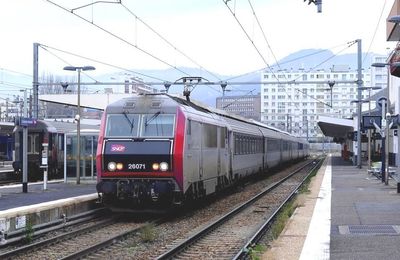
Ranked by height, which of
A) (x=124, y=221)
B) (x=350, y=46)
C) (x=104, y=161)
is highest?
(x=350, y=46)

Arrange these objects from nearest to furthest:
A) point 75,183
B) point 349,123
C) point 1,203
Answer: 1. point 1,203
2. point 75,183
3. point 349,123

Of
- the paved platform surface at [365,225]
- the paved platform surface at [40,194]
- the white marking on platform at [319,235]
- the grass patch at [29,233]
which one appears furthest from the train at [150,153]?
the paved platform surface at [365,225]

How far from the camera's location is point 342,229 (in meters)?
12.1

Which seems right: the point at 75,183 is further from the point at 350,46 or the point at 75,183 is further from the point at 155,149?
the point at 350,46

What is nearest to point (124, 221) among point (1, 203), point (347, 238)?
point (1, 203)

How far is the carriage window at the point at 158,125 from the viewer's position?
577 inches

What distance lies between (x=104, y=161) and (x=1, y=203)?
2.88 m

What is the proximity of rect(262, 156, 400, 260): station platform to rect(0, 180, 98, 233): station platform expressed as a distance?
484cm

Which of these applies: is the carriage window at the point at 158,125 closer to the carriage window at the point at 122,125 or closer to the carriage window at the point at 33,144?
the carriage window at the point at 122,125

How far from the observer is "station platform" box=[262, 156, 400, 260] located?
9.59 metres

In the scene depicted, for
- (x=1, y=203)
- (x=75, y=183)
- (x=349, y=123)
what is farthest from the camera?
(x=349, y=123)

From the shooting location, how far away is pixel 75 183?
22.7 metres

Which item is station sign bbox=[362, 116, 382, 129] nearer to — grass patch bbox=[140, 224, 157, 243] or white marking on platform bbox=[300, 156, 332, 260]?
white marking on platform bbox=[300, 156, 332, 260]

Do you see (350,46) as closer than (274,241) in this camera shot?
No
